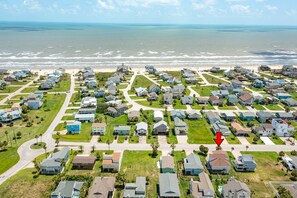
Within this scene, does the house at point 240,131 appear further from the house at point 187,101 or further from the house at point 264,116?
the house at point 187,101

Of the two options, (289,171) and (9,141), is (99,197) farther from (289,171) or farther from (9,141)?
(289,171)

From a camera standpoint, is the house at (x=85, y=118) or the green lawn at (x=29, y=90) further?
the green lawn at (x=29, y=90)

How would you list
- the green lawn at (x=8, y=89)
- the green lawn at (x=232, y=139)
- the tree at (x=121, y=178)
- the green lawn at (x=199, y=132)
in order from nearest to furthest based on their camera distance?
1. the tree at (x=121, y=178)
2. the green lawn at (x=232, y=139)
3. the green lawn at (x=199, y=132)
4. the green lawn at (x=8, y=89)

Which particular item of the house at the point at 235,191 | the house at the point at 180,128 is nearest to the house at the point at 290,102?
the house at the point at 180,128

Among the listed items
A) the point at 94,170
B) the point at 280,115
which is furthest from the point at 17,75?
the point at 280,115

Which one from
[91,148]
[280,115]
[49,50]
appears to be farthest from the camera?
[49,50]

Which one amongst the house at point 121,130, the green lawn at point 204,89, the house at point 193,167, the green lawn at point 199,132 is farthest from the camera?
the green lawn at point 204,89

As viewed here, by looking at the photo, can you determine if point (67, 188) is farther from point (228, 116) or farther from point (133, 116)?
point (228, 116)

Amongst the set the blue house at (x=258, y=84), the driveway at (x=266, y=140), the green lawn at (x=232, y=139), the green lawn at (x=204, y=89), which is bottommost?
the green lawn at (x=232, y=139)
